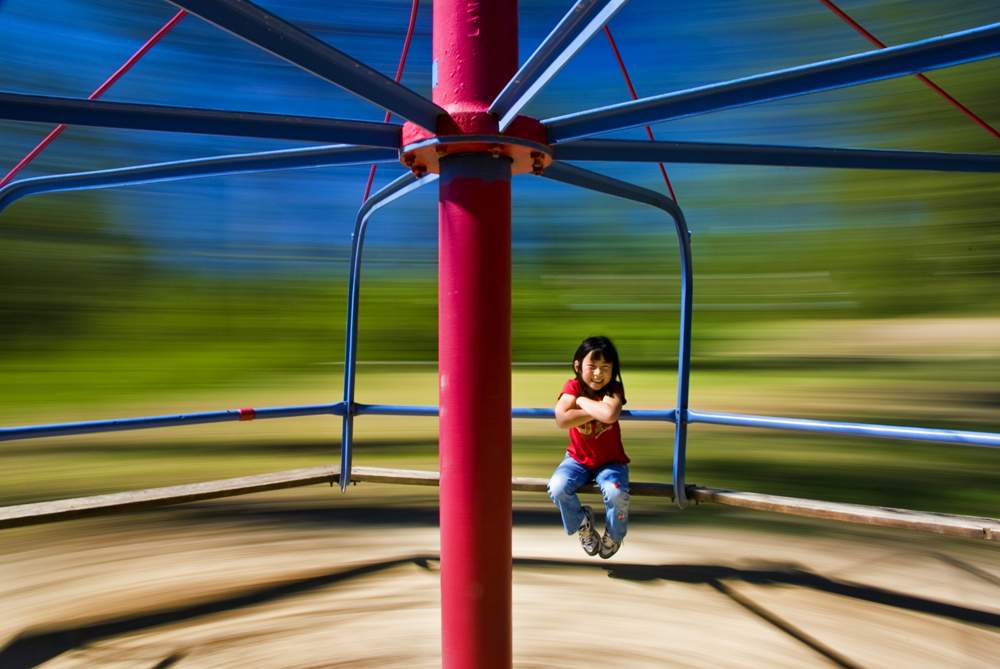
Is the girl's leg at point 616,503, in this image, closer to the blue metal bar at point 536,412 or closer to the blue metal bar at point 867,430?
the blue metal bar at point 536,412

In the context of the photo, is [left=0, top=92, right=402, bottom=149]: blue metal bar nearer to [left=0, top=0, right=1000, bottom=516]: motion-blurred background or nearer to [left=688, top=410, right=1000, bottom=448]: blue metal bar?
[left=688, top=410, right=1000, bottom=448]: blue metal bar

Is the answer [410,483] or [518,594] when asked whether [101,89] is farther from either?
[410,483]

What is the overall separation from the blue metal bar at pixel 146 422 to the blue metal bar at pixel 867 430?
5.65 feet

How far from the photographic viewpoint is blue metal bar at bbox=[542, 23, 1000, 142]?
101 centimetres

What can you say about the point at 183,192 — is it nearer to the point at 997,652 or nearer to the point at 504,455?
the point at 504,455

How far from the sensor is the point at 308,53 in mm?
1182

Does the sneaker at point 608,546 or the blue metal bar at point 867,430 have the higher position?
the blue metal bar at point 867,430

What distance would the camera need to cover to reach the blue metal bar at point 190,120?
1.20 metres

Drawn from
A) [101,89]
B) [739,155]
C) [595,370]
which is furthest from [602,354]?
[101,89]

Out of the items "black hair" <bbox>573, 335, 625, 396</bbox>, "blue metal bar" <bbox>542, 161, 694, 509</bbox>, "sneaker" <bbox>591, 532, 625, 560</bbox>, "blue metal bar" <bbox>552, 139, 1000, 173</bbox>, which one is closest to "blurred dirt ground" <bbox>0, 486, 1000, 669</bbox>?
"sneaker" <bbox>591, 532, 625, 560</bbox>

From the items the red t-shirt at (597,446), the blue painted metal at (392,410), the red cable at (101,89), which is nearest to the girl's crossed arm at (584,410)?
the red t-shirt at (597,446)

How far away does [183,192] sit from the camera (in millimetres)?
6406

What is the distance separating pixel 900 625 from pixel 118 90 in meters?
6.92

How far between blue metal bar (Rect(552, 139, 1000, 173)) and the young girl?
3.53 feet
